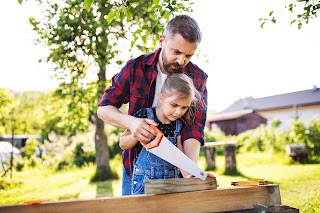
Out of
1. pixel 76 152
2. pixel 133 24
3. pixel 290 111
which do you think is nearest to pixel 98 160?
pixel 133 24

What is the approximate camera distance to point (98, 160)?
13.8 meters

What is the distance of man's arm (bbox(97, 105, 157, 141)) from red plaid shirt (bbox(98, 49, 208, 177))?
10cm

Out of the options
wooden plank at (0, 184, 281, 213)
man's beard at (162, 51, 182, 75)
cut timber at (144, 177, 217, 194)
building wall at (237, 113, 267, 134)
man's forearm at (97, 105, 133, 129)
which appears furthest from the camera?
building wall at (237, 113, 267, 134)

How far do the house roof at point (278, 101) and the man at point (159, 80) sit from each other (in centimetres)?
2937

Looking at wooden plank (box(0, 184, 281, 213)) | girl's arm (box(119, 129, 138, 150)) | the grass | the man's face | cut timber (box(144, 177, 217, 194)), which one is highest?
the man's face

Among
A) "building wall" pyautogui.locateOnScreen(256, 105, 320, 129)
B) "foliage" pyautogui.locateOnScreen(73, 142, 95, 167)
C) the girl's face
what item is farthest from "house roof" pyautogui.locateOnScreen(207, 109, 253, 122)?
the girl's face

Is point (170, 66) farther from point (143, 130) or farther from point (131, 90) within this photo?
point (143, 130)

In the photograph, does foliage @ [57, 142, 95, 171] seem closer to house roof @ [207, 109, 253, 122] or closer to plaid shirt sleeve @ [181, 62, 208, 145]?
plaid shirt sleeve @ [181, 62, 208, 145]

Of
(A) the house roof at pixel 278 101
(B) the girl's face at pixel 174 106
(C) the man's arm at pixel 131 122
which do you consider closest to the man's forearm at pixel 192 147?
(B) the girl's face at pixel 174 106

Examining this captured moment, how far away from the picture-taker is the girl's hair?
274cm

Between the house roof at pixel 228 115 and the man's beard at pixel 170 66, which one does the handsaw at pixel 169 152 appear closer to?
the man's beard at pixel 170 66

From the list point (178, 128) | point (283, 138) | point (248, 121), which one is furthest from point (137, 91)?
point (248, 121)

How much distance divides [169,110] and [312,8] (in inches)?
171

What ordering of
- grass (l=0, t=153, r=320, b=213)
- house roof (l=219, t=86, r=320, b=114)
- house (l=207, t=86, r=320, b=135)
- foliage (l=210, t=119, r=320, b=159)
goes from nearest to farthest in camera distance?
grass (l=0, t=153, r=320, b=213) → foliage (l=210, t=119, r=320, b=159) → house roof (l=219, t=86, r=320, b=114) → house (l=207, t=86, r=320, b=135)
